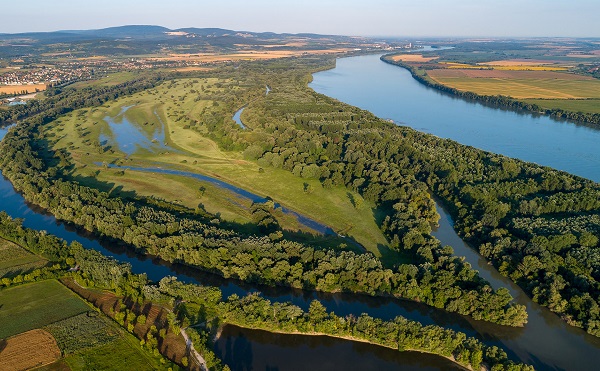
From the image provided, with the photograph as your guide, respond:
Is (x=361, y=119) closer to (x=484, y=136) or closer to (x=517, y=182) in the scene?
(x=484, y=136)

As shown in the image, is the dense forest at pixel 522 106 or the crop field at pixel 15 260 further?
the dense forest at pixel 522 106

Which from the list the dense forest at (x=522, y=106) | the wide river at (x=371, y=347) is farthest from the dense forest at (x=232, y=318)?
the dense forest at (x=522, y=106)

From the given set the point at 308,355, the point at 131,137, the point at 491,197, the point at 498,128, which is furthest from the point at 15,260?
the point at 498,128

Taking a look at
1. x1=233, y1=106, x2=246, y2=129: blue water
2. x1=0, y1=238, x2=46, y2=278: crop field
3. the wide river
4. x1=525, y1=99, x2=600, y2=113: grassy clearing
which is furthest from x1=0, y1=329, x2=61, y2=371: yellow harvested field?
x1=525, y1=99, x2=600, y2=113: grassy clearing

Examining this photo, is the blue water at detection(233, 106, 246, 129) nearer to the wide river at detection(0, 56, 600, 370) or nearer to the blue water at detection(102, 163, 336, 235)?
the blue water at detection(102, 163, 336, 235)

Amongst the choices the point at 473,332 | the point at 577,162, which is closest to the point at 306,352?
the point at 473,332

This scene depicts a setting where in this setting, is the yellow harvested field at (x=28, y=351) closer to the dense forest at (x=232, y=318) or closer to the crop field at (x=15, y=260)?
the dense forest at (x=232, y=318)

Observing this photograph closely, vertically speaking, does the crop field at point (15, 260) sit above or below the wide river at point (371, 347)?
above
